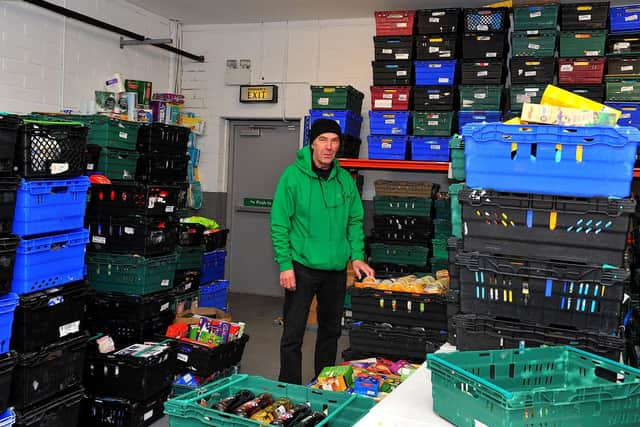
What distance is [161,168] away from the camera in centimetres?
532

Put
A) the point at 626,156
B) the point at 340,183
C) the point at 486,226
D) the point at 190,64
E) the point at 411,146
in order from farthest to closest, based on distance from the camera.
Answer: the point at 190,64 → the point at 411,146 → the point at 340,183 → the point at 486,226 → the point at 626,156

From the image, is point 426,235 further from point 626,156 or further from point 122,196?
point 626,156

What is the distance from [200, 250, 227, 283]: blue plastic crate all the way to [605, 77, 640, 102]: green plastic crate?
402 cm

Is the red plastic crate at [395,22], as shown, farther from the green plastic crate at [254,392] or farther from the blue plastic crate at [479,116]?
the green plastic crate at [254,392]

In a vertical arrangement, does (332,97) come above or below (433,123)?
above

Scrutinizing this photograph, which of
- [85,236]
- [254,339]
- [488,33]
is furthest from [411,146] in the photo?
[85,236]

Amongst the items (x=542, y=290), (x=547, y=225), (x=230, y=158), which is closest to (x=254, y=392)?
(x=542, y=290)

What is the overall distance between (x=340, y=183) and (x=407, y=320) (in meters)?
1.07

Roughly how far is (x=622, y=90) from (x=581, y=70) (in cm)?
42

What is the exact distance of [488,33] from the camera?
6.11m

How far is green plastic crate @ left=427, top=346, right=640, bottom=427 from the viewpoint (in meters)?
1.41

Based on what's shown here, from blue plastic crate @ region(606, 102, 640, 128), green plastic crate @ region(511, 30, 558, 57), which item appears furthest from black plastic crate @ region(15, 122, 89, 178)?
blue plastic crate @ region(606, 102, 640, 128)

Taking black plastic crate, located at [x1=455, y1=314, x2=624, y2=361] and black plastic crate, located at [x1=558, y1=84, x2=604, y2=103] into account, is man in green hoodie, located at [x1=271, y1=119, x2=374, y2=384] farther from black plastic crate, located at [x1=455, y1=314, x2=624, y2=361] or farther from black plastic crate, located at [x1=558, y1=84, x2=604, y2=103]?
black plastic crate, located at [x1=558, y1=84, x2=604, y2=103]

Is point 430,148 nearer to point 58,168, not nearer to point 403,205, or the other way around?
point 403,205
